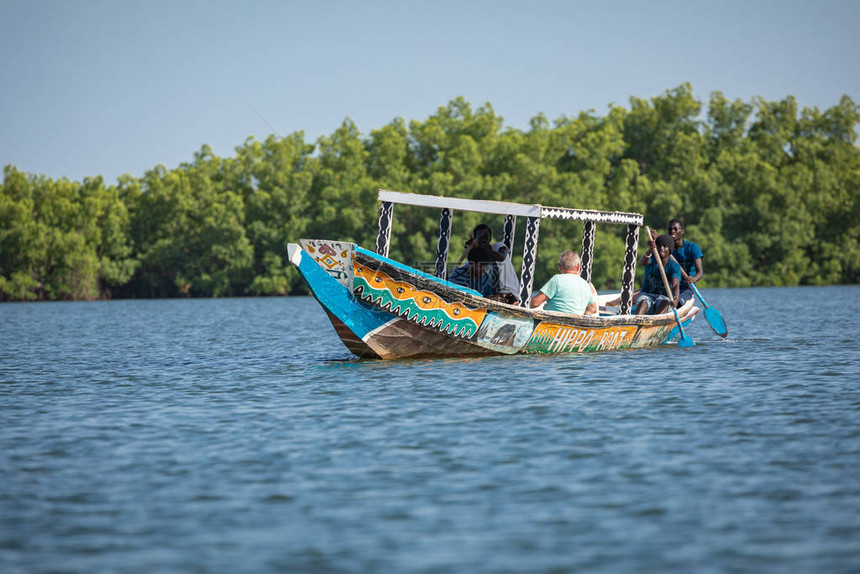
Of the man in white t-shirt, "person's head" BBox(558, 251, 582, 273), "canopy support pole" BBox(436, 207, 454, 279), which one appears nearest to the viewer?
"person's head" BBox(558, 251, 582, 273)

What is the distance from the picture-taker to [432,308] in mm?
15109

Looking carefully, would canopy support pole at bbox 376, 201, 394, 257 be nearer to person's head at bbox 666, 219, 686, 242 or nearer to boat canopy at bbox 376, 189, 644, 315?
boat canopy at bbox 376, 189, 644, 315

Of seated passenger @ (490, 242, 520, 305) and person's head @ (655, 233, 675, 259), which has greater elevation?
person's head @ (655, 233, 675, 259)

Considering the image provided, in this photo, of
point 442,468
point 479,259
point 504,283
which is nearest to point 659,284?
point 504,283

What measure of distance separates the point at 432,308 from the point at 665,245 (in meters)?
5.12

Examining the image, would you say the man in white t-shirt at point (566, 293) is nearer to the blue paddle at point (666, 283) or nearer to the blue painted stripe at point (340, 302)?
the blue paddle at point (666, 283)

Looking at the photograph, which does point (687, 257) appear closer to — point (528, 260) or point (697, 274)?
point (697, 274)

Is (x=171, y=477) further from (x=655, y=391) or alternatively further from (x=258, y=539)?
(x=655, y=391)

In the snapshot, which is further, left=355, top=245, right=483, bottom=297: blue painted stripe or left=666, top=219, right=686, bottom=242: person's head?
left=666, top=219, right=686, bottom=242: person's head

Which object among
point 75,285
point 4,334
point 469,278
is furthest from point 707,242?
point 469,278

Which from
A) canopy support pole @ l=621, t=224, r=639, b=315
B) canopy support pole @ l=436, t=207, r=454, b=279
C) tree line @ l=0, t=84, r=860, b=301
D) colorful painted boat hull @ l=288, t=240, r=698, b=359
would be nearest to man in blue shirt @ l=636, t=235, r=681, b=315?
canopy support pole @ l=621, t=224, r=639, b=315

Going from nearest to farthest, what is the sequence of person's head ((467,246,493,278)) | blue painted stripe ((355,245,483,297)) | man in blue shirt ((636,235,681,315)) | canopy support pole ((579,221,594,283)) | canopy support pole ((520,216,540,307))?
blue painted stripe ((355,245,483,297)) → person's head ((467,246,493,278)) → canopy support pole ((520,216,540,307)) → man in blue shirt ((636,235,681,315)) → canopy support pole ((579,221,594,283))

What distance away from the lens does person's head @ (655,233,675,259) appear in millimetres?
17766

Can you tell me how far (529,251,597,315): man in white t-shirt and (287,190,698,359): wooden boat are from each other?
9.2 inches
